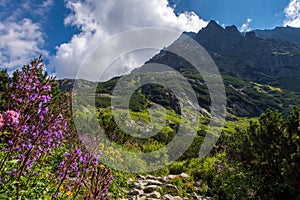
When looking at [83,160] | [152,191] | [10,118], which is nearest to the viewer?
[10,118]

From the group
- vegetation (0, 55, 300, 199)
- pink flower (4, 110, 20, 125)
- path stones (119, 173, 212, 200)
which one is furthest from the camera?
path stones (119, 173, 212, 200)

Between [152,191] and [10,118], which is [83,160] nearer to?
[10,118]

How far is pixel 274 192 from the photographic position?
8133mm

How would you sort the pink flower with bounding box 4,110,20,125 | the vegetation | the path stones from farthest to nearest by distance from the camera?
the path stones
the vegetation
the pink flower with bounding box 4,110,20,125

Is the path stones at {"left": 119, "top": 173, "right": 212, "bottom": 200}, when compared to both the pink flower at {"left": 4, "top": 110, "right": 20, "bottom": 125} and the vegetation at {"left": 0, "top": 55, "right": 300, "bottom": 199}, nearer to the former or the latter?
the vegetation at {"left": 0, "top": 55, "right": 300, "bottom": 199}

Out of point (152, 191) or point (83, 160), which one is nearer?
point (83, 160)

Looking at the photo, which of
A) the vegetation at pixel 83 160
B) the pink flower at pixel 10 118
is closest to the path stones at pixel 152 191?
the vegetation at pixel 83 160

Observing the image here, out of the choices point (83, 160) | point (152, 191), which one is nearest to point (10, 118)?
point (83, 160)

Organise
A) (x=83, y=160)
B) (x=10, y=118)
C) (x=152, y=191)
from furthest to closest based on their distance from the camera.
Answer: (x=152, y=191) → (x=83, y=160) → (x=10, y=118)

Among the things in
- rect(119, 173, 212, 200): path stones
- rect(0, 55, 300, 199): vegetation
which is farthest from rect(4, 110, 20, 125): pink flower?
rect(119, 173, 212, 200): path stones

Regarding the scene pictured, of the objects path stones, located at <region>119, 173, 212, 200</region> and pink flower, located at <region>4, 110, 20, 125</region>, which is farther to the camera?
path stones, located at <region>119, 173, 212, 200</region>

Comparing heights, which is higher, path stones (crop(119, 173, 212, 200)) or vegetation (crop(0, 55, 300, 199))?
vegetation (crop(0, 55, 300, 199))

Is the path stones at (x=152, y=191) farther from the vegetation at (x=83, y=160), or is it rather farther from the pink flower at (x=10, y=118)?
the pink flower at (x=10, y=118)

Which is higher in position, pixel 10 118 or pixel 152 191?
pixel 10 118
